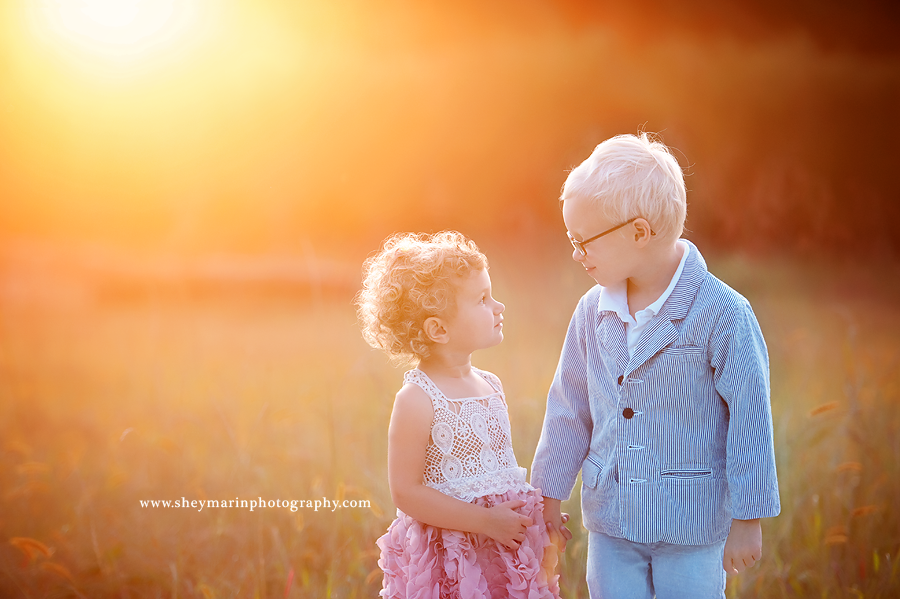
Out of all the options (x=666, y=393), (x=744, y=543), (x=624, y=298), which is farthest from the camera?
(x=624, y=298)

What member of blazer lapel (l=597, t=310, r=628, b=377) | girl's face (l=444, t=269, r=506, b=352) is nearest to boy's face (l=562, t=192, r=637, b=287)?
blazer lapel (l=597, t=310, r=628, b=377)

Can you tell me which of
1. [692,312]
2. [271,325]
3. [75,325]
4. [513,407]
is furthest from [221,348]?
[692,312]

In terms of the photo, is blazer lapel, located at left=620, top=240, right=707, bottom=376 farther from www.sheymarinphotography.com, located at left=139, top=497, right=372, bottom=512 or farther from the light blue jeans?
www.sheymarinphotography.com, located at left=139, top=497, right=372, bottom=512

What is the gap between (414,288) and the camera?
175 cm

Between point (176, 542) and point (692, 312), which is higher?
point (692, 312)

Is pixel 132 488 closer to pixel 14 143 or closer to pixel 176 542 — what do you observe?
pixel 176 542

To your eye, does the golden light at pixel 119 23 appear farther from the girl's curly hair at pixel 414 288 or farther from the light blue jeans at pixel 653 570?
the light blue jeans at pixel 653 570

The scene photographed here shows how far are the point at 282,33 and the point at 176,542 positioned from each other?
6.45 feet

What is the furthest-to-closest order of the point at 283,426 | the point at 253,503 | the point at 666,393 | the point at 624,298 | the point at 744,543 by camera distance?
the point at 283,426 → the point at 253,503 → the point at 624,298 → the point at 666,393 → the point at 744,543

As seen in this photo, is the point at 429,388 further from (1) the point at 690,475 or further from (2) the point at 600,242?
(1) the point at 690,475

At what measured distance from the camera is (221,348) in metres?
2.88

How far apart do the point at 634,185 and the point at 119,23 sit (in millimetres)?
2158

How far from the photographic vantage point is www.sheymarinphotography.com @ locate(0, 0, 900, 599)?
2.65 m

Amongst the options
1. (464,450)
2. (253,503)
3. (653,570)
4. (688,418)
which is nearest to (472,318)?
(464,450)
